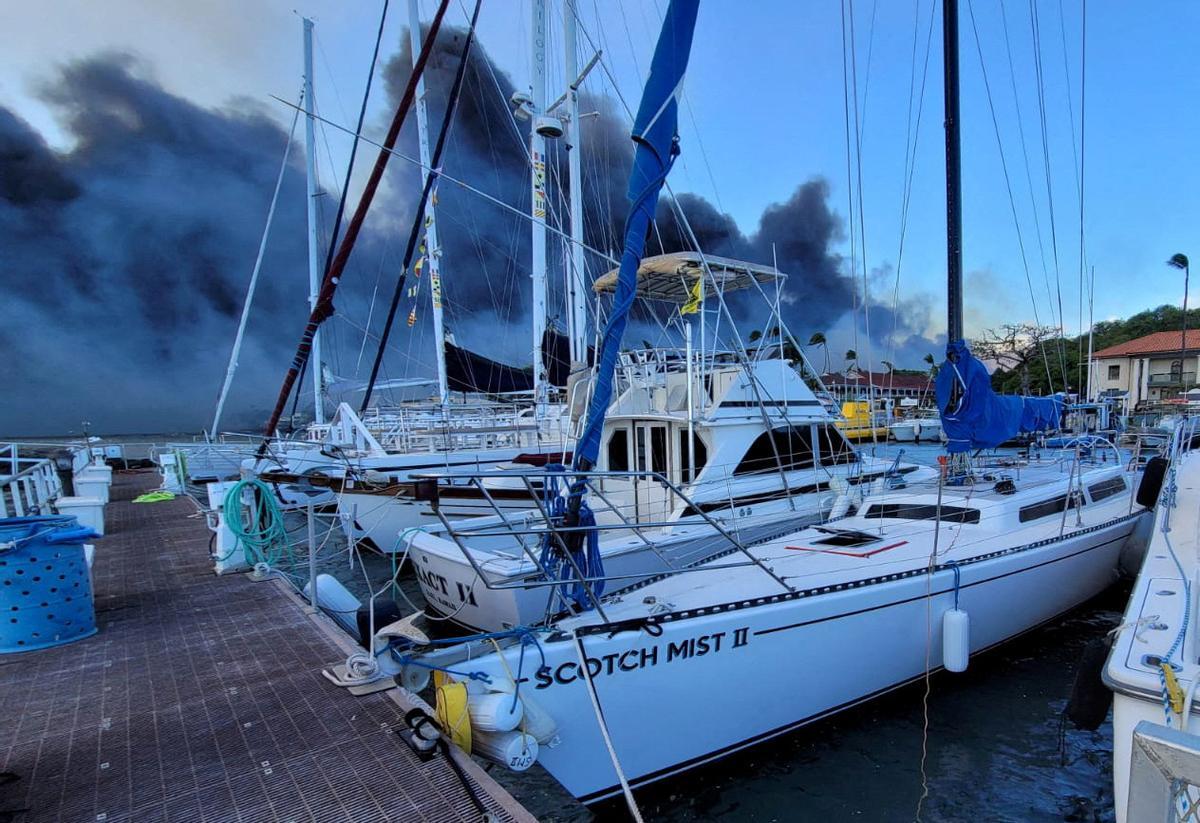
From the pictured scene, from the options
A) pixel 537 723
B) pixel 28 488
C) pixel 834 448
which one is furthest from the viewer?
pixel 834 448

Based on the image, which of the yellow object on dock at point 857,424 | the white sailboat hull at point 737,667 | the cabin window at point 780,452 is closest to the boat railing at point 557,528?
the white sailboat hull at point 737,667

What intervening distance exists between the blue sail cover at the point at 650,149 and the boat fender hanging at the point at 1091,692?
332 centimetres

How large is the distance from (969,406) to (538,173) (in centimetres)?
1009

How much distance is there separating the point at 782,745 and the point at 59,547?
5748mm

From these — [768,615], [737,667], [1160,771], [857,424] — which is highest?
[857,424]

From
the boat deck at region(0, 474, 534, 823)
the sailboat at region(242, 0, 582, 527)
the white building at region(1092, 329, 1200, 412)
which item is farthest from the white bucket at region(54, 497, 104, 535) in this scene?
the white building at region(1092, 329, 1200, 412)

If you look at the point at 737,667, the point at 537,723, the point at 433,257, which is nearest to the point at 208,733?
the point at 537,723

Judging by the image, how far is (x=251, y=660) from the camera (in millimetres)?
4059

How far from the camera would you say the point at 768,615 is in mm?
4145

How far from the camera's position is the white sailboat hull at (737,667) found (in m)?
3.53

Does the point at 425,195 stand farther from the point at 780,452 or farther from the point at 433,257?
the point at 780,452

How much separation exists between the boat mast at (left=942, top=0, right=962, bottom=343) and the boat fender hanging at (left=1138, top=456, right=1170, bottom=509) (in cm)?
323

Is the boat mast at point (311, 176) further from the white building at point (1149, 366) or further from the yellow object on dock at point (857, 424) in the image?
the white building at point (1149, 366)

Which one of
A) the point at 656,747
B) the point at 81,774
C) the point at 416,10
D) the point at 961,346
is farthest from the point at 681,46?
the point at 416,10
